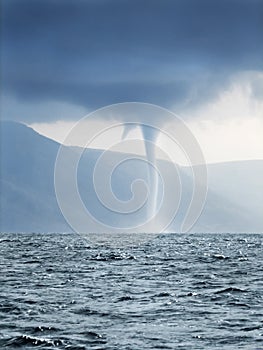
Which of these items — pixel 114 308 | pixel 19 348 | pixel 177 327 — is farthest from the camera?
pixel 114 308

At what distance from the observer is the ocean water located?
2318 centimetres

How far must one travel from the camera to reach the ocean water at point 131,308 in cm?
2318

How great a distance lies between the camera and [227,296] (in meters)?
34.6

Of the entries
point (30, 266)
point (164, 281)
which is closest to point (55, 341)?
point (164, 281)

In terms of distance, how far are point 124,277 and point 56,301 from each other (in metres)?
12.6

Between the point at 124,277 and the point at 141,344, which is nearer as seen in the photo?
the point at 141,344

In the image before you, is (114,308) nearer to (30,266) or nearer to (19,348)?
(19,348)

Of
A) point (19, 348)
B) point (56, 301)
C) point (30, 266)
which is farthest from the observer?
point (30, 266)

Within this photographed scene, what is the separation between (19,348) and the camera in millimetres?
21828

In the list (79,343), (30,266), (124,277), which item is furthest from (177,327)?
(30,266)

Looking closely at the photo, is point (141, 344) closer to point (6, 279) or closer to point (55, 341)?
point (55, 341)

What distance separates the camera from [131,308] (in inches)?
1207

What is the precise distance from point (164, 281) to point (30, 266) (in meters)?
16.2

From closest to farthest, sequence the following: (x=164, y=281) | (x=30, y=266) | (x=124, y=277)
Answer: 1. (x=164, y=281)
2. (x=124, y=277)
3. (x=30, y=266)
